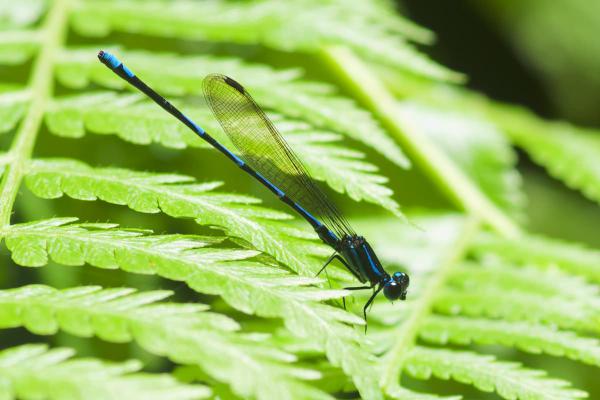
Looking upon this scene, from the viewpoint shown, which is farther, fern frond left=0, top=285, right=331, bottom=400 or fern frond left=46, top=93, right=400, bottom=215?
fern frond left=46, top=93, right=400, bottom=215

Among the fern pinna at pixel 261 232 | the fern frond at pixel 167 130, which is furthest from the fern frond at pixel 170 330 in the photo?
the fern frond at pixel 167 130

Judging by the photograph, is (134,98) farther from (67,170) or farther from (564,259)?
(564,259)

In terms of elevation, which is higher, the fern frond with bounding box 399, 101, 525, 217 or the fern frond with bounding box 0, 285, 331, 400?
the fern frond with bounding box 399, 101, 525, 217

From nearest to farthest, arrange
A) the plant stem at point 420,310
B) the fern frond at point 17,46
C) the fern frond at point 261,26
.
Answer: the plant stem at point 420,310 < the fern frond at point 17,46 < the fern frond at point 261,26

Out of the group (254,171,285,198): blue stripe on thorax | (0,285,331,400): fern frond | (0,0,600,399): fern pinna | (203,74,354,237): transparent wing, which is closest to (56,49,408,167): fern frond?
(0,0,600,399): fern pinna

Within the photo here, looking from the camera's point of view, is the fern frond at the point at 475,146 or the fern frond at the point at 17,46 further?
the fern frond at the point at 475,146

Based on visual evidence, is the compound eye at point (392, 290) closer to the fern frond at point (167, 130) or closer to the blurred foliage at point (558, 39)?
the fern frond at point (167, 130)

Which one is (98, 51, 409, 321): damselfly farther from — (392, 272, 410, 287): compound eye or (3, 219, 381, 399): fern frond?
(3, 219, 381, 399): fern frond
